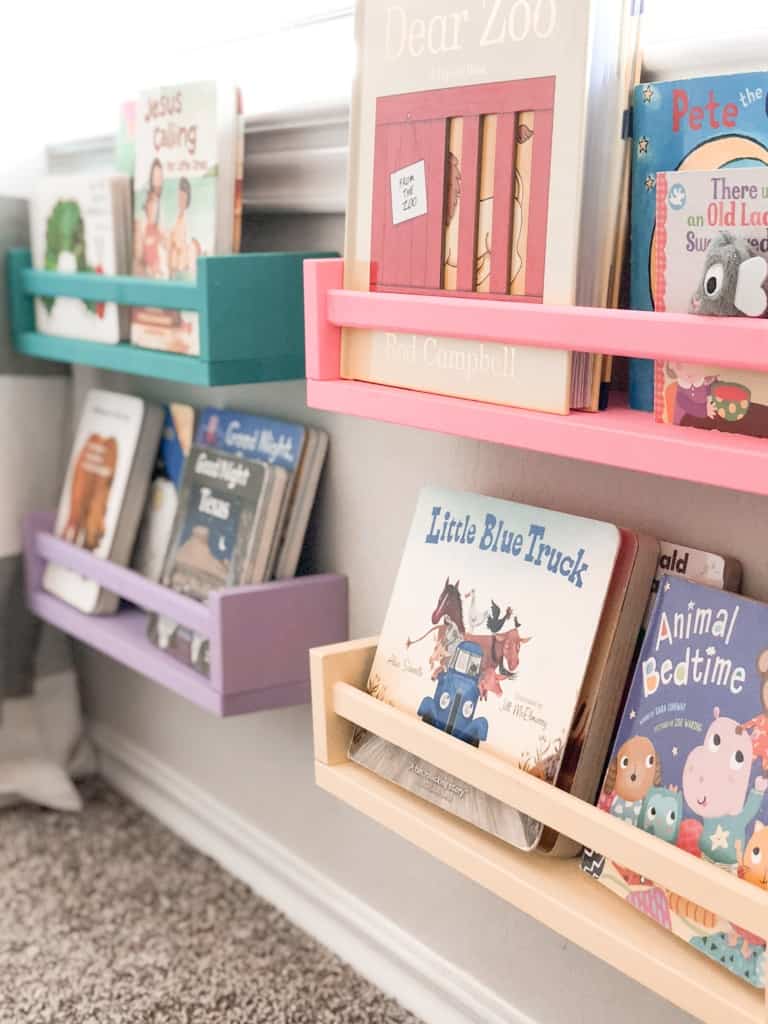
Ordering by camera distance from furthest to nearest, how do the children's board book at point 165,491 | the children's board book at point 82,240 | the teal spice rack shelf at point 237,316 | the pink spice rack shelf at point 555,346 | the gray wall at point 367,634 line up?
the children's board book at point 165,491 < the children's board book at point 82,240 < the teal spice rack shelf at point 237,316 < the gray wall at point 367,634 < the pink spice rack shelf at point 555,346

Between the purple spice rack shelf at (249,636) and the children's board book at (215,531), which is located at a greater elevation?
the children's board book at (215,531)

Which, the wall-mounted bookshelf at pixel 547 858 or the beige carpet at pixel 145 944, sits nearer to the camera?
the wall-mounted bookshelf at pixel 547 858

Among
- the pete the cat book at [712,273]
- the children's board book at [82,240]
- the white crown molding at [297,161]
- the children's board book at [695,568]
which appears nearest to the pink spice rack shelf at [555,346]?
the pete the cat book at [712,273]

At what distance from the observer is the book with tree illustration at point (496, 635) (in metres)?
0.87

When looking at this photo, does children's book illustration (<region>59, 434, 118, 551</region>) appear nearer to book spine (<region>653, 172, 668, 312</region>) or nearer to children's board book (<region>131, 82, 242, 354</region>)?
children's board book (<region>131, 82, 242, 354</region>)

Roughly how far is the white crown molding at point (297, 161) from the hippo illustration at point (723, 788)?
0.61 m

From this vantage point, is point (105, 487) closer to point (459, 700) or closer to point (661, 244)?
point (459, 700)

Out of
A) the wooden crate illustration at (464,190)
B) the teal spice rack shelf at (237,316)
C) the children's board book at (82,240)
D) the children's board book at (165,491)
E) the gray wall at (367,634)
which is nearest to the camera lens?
the wooden crate illustration at (464,190)

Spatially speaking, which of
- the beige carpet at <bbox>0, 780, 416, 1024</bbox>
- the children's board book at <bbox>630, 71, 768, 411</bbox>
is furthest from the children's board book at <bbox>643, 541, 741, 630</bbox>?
the beige carpet at <bbox>0, 780, 416, 1024</bbox>

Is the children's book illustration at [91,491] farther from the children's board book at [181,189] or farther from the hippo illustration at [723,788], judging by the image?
the hippo illustration at [723,788]

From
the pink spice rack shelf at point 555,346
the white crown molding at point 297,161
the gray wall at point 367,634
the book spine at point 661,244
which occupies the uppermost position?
the white crown molding at point 297,161

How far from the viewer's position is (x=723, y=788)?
30.2 inches

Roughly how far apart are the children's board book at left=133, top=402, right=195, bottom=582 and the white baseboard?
0.32 metres

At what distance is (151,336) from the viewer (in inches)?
48.9
